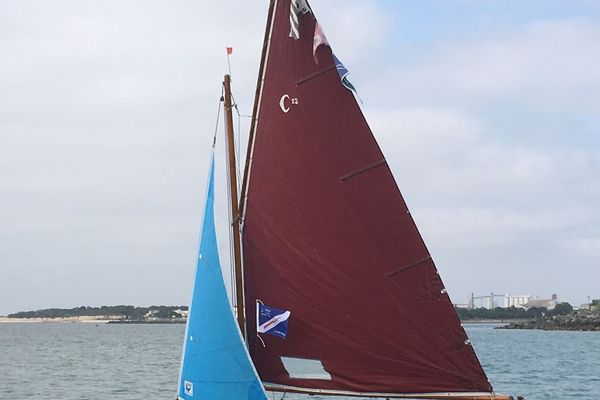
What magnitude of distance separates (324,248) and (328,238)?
0.20 m

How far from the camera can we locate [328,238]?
59.5 ft

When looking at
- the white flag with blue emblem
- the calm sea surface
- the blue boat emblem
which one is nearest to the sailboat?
the white flag with blue emblem

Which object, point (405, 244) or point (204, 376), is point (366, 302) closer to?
point (405, 244)

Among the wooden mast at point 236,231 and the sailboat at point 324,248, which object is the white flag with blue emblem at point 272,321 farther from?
the wooden mast at point 236,231

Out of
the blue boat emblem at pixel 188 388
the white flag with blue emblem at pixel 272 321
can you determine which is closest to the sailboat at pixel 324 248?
the white flag with blue emblem at pixel 272 321

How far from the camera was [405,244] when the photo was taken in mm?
18062

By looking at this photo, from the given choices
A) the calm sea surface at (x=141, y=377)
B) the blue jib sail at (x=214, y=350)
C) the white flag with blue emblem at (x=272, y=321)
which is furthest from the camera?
the calm sea surface at (x=141, y=377)

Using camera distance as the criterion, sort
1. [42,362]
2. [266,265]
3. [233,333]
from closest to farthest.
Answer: [233,333] < [266,265] < [42,362]

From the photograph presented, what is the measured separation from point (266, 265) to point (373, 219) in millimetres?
2201

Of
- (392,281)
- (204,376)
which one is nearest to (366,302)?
(392,281)

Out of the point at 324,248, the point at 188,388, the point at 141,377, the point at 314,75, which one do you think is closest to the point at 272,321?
the point at 324,248

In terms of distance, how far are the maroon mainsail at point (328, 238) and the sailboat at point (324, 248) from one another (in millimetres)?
19

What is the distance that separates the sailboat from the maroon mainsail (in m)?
0.02

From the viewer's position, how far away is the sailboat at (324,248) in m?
18.0
